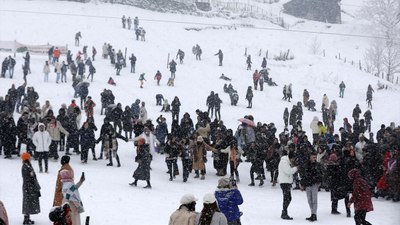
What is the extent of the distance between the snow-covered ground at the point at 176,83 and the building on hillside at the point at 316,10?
7.48ft

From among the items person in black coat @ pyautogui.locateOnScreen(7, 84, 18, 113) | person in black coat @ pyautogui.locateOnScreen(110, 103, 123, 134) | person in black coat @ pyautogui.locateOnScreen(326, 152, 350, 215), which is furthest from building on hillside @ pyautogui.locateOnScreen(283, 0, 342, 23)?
person in black coat @ pyautogui.locateOnScreen(326, 152, 350, 215)

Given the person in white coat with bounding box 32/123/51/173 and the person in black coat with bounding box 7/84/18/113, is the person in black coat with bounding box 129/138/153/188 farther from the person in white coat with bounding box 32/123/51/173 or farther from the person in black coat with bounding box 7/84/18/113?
the person in black coat with bounding box 7/84/18/113

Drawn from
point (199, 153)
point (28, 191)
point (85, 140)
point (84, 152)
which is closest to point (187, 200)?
point (28, 191)

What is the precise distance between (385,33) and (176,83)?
118 feet

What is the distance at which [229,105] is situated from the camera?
96.9ft

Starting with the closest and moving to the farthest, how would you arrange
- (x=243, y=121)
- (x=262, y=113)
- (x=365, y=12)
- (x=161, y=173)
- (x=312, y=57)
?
(x=161, y=173) → (x=243, y=121) → (x=262, y=113) → (x=312, y=57) → (x=365, y=12)

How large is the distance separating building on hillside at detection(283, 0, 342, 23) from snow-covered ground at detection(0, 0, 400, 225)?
228cm

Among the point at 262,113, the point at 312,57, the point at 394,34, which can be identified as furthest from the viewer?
the point at 394,34

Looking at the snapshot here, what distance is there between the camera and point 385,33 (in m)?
60.7

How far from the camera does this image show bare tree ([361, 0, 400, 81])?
54241 millimetres

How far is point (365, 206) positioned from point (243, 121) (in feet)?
28.9

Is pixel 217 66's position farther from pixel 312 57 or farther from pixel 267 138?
pixel 267 138

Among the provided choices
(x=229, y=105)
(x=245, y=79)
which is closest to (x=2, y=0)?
(x=245, y=79)

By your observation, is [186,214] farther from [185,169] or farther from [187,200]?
[185,169]
